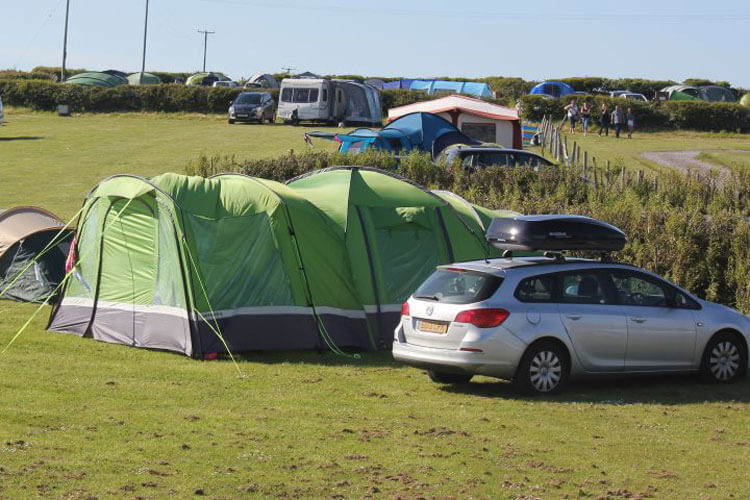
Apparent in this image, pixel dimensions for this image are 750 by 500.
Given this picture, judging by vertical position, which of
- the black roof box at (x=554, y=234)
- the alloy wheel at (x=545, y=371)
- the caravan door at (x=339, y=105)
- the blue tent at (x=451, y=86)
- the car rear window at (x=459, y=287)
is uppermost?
the blue tent at (x=451, y=86)

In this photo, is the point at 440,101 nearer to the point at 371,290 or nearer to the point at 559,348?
the point at 371,290

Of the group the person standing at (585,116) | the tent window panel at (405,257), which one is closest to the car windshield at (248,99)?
the person standing at (585,116)

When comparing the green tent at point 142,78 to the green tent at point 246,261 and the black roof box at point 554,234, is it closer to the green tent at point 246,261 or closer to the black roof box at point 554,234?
the green tent at point 246,261

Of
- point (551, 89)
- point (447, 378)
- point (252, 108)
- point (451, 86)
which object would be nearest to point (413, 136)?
point (252, 108)

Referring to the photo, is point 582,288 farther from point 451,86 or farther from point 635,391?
point 451,86

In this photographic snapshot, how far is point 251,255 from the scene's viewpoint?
1495 cm

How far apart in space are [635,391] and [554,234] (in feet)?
6.81

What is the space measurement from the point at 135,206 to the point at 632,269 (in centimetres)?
674

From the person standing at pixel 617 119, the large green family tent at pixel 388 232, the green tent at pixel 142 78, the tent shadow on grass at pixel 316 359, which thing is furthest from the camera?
the green tent at pixel 142 78

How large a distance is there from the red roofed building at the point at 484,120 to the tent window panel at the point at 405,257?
23.8 meters

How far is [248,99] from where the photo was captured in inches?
2040

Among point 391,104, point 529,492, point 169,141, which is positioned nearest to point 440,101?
point 169,141

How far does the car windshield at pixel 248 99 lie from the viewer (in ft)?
169

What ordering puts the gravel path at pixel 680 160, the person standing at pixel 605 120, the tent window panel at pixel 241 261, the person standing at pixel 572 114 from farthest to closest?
1. the person standing at pixel 572 114
2. the person standing at pixel 605 120
3. the gravel path at pixel 680 160
4. the tent window panel at pixel 241 261
